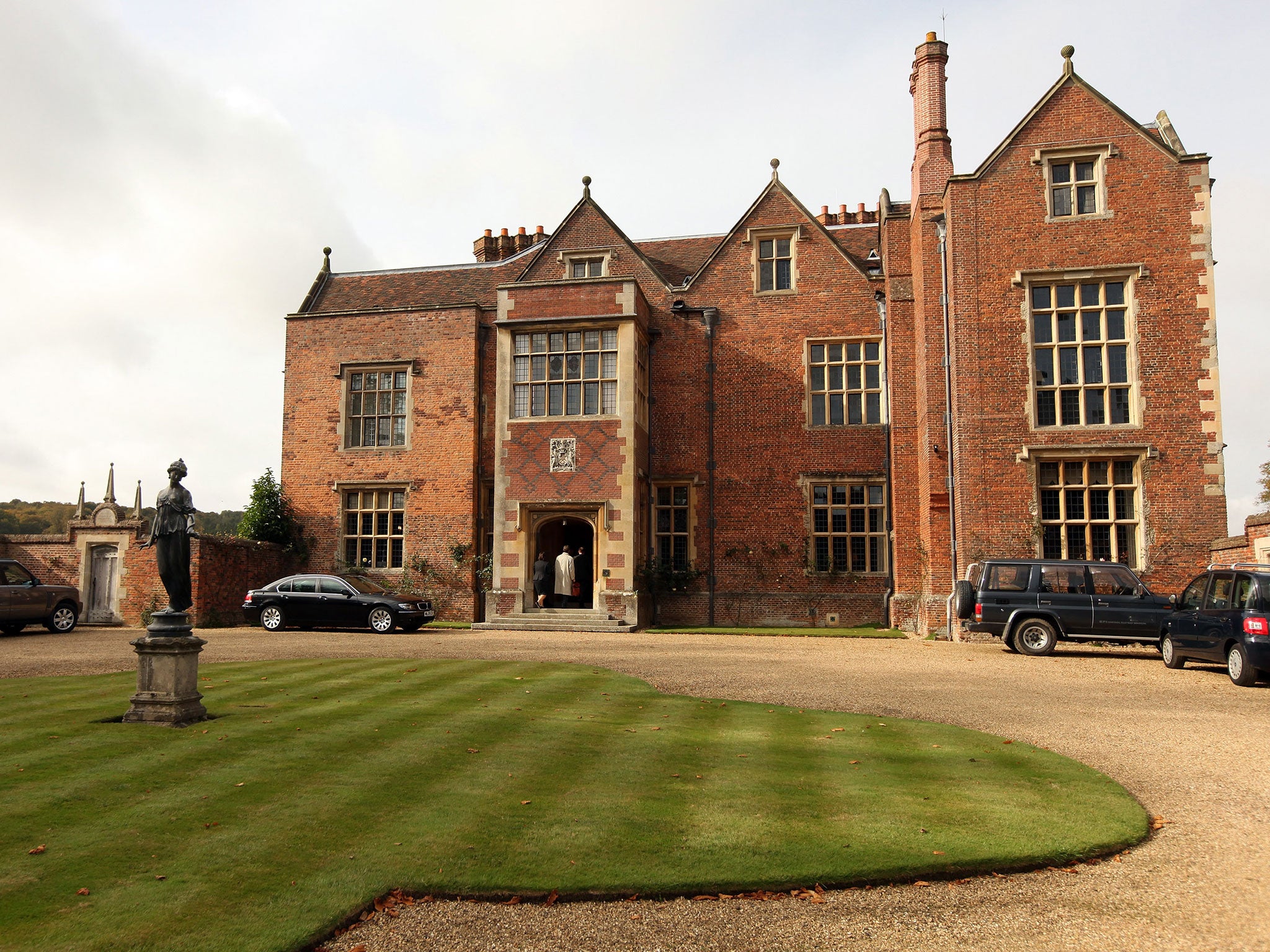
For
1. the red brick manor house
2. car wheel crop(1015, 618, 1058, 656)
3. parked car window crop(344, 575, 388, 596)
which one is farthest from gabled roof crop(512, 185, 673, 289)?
car wheel crop(1015, 618, 1058, 656)

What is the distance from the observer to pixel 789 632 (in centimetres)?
2027

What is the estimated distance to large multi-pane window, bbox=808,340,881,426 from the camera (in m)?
23.4

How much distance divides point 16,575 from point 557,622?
38.8 feet

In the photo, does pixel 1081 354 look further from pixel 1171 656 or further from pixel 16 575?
pixel 16 575

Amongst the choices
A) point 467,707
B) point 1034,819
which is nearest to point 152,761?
point 467,707

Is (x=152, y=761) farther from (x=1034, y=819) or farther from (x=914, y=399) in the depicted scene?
(x=914, y=399)

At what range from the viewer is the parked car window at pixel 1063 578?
15445 millimetres

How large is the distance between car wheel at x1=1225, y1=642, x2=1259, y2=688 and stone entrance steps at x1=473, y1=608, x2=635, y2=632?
38.9ft

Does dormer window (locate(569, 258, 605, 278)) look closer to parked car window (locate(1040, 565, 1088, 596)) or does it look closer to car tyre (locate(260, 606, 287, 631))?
car tyre (locate(260, 606, 287, 631))

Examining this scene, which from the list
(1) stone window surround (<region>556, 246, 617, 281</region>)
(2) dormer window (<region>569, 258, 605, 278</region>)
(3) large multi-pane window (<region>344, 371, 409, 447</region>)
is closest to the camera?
(3) large multi-pane window (<region>344, 371, 409, 447</region>)

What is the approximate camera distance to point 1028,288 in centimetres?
1920

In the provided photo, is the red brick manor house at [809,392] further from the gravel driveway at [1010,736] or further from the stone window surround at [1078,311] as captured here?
the gravel driveway at [1010,736]

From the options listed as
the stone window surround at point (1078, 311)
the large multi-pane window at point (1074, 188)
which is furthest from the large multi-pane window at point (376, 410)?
→ the large multi-pane window at point (1074, 188)

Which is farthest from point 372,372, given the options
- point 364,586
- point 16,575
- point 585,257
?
point 16,575
